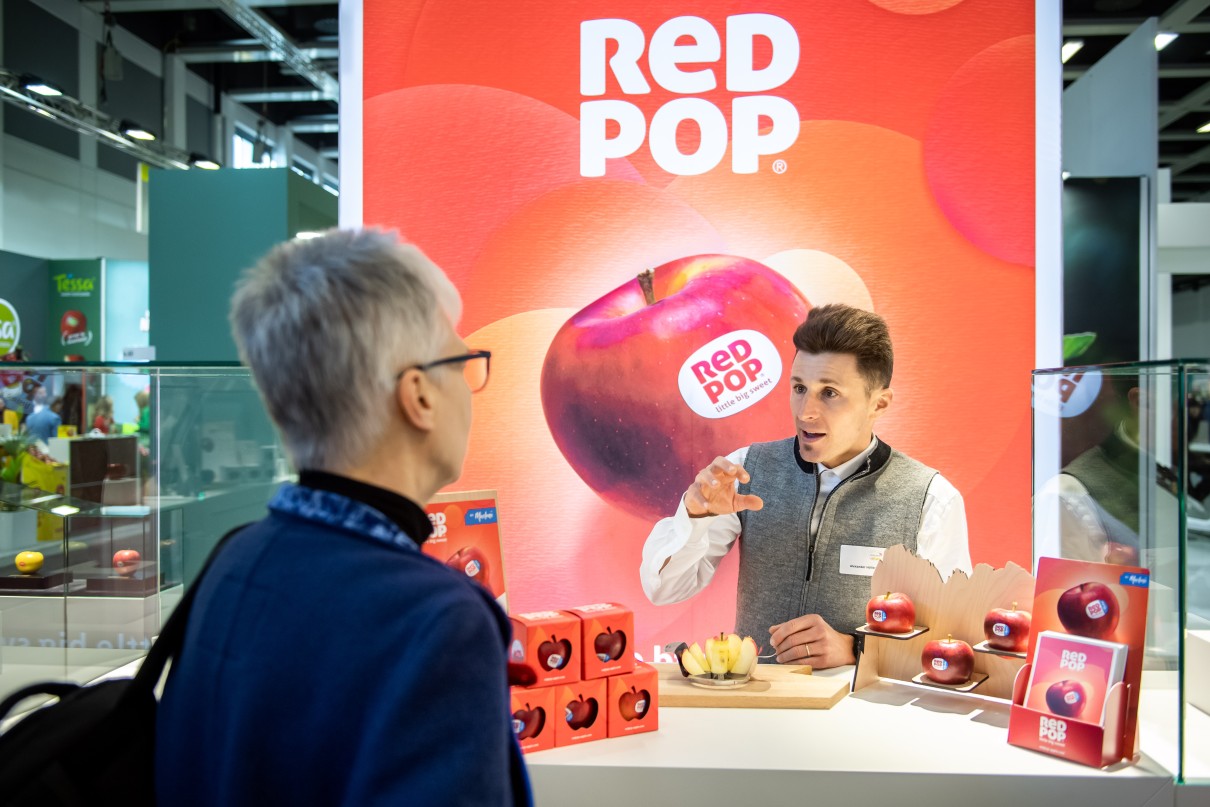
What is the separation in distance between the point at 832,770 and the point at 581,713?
0.48 meters

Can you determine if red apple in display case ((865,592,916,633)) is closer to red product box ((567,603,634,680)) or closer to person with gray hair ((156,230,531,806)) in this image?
red product box ((567,603,634,680))

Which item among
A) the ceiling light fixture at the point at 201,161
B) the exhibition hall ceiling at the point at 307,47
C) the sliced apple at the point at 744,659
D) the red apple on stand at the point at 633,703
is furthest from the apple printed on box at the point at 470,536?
the ceiling light fixture at the point at 201,161

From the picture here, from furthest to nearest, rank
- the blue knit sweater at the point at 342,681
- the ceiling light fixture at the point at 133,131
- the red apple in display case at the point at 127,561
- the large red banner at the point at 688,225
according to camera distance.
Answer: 1. the ceiling light fixture at the point at 133,131
2. the large red banner at the point at 688,225
3. the red apple in display case at the point at 127,561
4. the blue knit sweater at the point at 342,681

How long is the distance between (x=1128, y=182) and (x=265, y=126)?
515 inches

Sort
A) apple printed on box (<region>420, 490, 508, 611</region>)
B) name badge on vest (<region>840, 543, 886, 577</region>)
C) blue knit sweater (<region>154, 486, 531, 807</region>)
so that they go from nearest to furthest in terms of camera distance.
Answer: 1. blue knit sweater (<region>154, 486, 531, 807</region>)
2. apple printed on box (<region>420, 490, 508, 611</region>)
3. name badge on vest (<region>840, 543, 886, 577</region>)

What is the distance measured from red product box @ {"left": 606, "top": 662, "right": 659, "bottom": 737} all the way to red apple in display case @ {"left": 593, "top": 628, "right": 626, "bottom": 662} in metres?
0.04

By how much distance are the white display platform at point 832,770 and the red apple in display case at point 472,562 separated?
0.52 m

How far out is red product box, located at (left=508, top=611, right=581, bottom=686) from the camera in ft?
5.59

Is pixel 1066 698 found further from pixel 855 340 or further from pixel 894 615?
pixel 855 340

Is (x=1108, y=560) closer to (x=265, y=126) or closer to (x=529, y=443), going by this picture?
(x=529, y=443)

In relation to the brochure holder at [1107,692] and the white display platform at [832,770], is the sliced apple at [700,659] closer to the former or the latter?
the white display platform at [832,770]

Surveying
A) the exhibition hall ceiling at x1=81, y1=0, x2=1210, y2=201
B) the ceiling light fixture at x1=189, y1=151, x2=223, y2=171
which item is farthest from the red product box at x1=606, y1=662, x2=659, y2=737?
the ceiling light fixture at x1=189, y1=151, x2=223, y2=171

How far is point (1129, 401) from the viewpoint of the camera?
5.42 ft

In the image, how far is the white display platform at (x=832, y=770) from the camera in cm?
152
